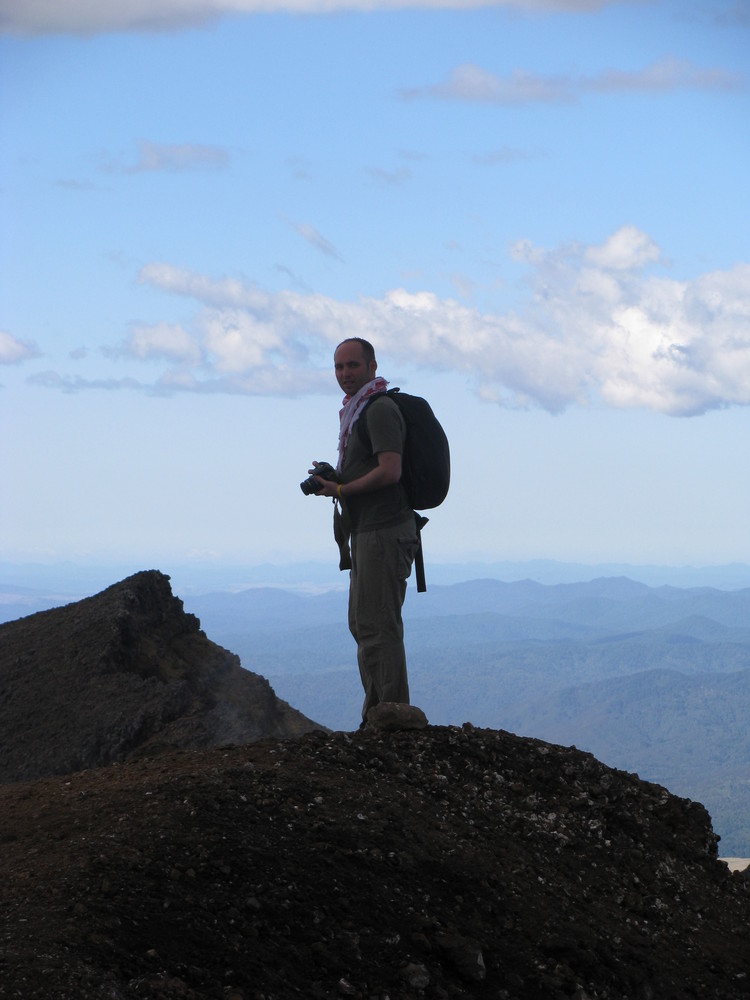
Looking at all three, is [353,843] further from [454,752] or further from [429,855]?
[454,752]

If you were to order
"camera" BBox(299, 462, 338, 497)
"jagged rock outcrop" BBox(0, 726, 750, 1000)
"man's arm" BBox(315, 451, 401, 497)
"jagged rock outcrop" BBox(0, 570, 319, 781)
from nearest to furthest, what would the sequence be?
"jagged rock outcrop" BBox(0, 726, 750, 1000)
"man's arm" BBox(315, 451, 401, 497)
"camera" BBox(299, 462, 338, 497)
"jagged rock outcrop" BBox(0, 570, 319, 781)

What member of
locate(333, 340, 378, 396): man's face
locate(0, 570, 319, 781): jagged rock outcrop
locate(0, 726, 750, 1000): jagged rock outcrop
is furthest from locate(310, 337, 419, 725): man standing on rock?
locate(0, 570, 319, 781): jagged rock outcrop

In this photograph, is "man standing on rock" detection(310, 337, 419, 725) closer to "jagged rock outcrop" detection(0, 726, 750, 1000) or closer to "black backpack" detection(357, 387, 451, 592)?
"black backpack" detection(357, 387, 451, 592)

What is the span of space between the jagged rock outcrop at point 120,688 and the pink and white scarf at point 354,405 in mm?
3498

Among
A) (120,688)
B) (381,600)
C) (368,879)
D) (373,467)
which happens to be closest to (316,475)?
(373,467)

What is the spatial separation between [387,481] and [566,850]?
213 centimetres

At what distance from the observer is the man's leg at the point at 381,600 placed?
659cm

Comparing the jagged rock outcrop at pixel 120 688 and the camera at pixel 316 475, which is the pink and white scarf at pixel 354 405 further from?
the jagged rock outcrop at pixel 120 688

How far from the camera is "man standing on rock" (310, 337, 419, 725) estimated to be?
6.58m

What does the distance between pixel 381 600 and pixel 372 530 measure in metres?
0.40

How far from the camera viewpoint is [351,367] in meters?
6.59

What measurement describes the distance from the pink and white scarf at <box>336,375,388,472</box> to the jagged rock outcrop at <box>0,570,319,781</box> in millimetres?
3498

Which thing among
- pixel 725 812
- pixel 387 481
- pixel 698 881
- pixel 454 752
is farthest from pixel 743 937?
pixel 725 812

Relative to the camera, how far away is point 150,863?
4.38 metres
